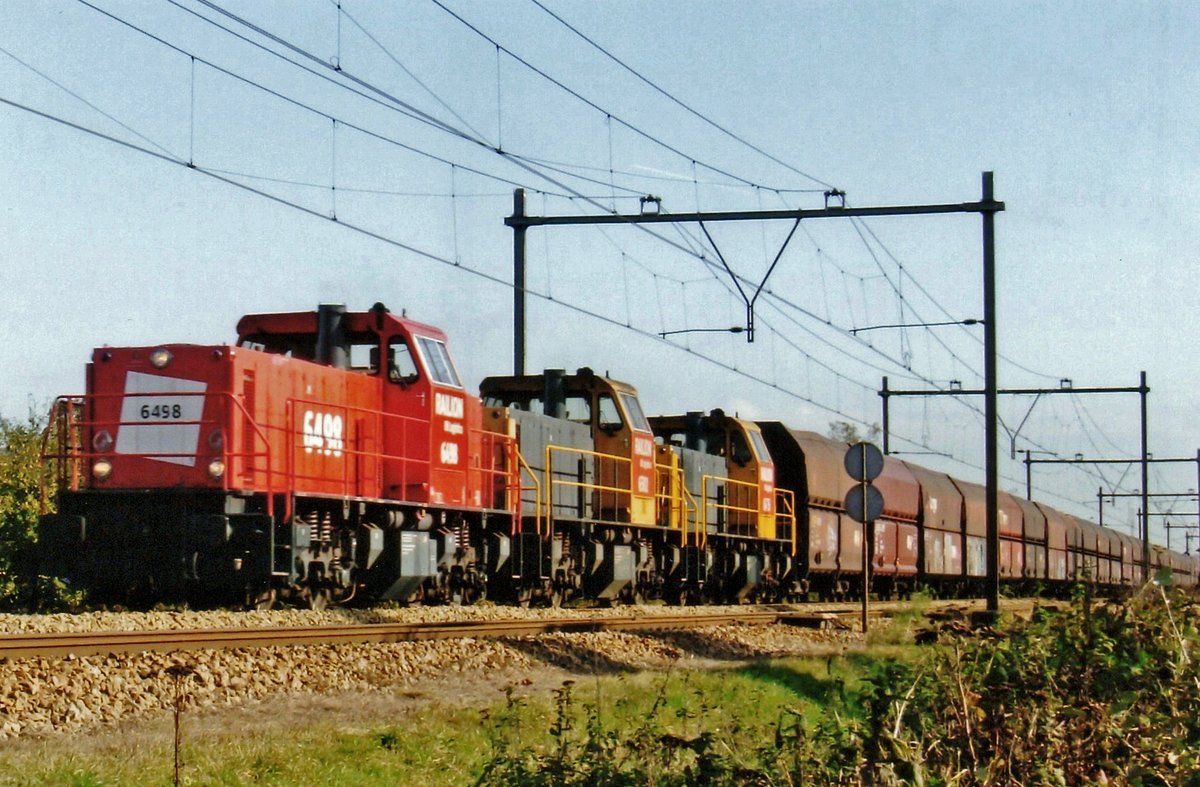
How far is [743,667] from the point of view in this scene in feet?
44.0

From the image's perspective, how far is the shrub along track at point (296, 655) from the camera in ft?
31.5

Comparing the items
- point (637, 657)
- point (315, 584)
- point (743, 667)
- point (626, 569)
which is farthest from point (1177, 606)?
point (626, 569)

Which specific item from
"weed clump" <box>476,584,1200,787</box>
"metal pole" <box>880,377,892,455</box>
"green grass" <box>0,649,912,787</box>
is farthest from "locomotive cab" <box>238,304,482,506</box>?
"metal pole" <box>880,377,892,455</box>

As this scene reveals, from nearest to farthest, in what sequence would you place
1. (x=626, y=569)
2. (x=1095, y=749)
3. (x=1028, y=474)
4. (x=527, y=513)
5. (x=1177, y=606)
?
(x=1095, y=749) → (x=1177, y=606) → (x=527, y=513) → (x=626, y=569) → (x=1028, y=474)

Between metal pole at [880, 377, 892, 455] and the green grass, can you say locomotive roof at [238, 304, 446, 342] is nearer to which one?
the green grass

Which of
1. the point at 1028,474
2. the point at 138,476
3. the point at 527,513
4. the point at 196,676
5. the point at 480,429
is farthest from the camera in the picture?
the point at 1028,474

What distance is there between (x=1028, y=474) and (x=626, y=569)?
47490 millimetres

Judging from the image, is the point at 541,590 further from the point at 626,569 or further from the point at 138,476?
the point at 138,476

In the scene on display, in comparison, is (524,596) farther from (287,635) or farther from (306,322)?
(287,635)

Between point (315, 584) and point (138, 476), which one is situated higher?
point (138, 476)

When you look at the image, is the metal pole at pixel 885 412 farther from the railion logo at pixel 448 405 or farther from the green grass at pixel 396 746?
the green grass at pixel 396 746

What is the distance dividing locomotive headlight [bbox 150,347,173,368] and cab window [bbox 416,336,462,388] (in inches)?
116

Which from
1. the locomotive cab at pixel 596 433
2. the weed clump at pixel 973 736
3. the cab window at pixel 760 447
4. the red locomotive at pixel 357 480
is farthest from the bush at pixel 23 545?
the cab window at pixel 760 447

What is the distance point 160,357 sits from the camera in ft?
51.6
